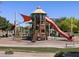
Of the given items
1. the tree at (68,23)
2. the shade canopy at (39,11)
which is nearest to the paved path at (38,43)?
the tree at (68,23)

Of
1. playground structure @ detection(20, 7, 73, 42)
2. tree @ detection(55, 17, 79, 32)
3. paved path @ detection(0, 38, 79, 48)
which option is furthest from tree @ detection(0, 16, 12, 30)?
tree @ detection(55, 17, 79, 32)

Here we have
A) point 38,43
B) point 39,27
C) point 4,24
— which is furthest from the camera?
point 39,27

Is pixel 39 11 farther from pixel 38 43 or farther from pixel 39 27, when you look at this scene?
pixel 38 43

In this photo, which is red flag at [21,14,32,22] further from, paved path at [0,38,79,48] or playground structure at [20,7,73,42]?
paved path at [0,38,79,48]

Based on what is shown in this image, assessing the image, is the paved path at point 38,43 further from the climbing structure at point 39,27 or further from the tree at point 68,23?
the tree at point 68,23

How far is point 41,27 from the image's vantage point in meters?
4.28

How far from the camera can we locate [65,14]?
3990mm

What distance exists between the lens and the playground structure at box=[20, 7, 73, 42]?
163 inches

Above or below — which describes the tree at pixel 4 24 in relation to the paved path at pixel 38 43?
above

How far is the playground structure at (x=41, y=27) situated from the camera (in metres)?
4.14

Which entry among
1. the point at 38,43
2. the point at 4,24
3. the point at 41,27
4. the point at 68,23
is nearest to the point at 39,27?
the point at 41,27

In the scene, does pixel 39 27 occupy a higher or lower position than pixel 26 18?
lower

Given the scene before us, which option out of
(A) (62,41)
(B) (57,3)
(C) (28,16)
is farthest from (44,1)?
(A) (62,41)

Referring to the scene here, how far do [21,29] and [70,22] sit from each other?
2.14ft
